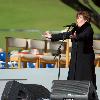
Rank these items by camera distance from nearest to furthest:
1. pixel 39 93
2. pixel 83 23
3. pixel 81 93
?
pixel 81 93 < pixel 39 93 < pixel 83 23

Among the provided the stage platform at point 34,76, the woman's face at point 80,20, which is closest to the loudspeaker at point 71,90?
the woman's face at point 80,20

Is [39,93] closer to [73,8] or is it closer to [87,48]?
[87,48]

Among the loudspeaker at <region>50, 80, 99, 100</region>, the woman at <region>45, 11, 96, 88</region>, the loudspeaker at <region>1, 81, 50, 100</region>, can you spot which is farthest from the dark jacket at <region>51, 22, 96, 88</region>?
the loudspeaker at <region>50, 80, 99, 100</region>

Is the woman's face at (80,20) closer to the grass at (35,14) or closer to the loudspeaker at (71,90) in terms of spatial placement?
the loudspeaker at (71,90)

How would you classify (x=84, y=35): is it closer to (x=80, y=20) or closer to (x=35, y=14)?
(x=80, y=20)

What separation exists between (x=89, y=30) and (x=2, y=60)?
5349 millimetres

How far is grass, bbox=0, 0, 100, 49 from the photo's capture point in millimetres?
14133

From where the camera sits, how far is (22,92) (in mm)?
4164

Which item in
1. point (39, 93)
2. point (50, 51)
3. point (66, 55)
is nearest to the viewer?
point (39, 93)

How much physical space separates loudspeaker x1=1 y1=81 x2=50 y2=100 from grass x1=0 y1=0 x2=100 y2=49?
9.65 metres

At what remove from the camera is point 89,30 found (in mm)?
5531

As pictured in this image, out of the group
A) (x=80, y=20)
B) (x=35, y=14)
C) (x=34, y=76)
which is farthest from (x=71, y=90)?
(x=35, y=14)

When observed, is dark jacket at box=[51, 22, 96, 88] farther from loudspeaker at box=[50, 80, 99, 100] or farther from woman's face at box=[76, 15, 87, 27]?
loudspeaker at box=[50, 80, 99, 100]

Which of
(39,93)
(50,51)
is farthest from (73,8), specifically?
(39,93)
